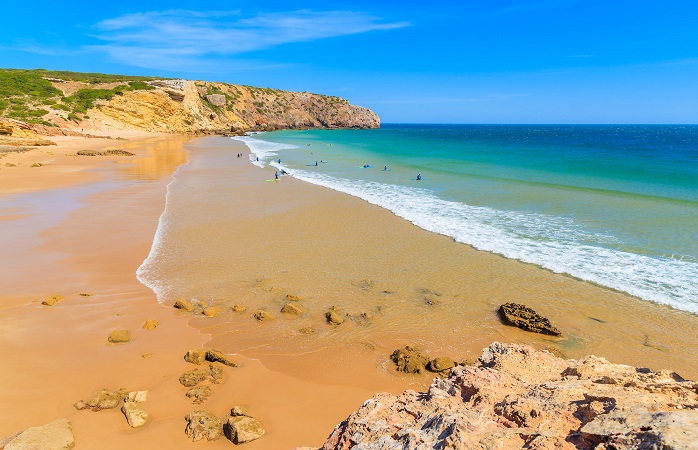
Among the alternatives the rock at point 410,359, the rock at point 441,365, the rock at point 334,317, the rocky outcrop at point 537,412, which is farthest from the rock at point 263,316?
the rocky outcrop at point 537,412

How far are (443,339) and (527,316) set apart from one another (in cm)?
158

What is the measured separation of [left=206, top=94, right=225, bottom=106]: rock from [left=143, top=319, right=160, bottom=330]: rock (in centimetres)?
9003

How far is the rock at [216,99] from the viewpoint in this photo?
286 ft

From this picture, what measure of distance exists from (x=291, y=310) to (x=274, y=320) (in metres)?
0.35

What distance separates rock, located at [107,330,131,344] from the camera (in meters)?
5.68

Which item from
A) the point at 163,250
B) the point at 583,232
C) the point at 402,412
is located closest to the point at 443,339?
the point at 402,412

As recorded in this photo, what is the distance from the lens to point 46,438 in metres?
3.62

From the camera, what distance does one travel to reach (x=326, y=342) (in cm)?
591

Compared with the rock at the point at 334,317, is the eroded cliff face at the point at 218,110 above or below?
above

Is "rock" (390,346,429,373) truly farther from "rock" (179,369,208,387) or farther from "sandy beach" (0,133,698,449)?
"rock" (179,369,208,387)

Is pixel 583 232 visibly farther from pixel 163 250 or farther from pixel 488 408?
pixel 163 250

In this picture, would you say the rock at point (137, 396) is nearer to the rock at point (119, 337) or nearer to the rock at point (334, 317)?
the rock at point (119, 337)

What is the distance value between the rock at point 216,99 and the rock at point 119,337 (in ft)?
296

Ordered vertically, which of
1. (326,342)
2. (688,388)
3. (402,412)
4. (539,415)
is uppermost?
(688,388)
